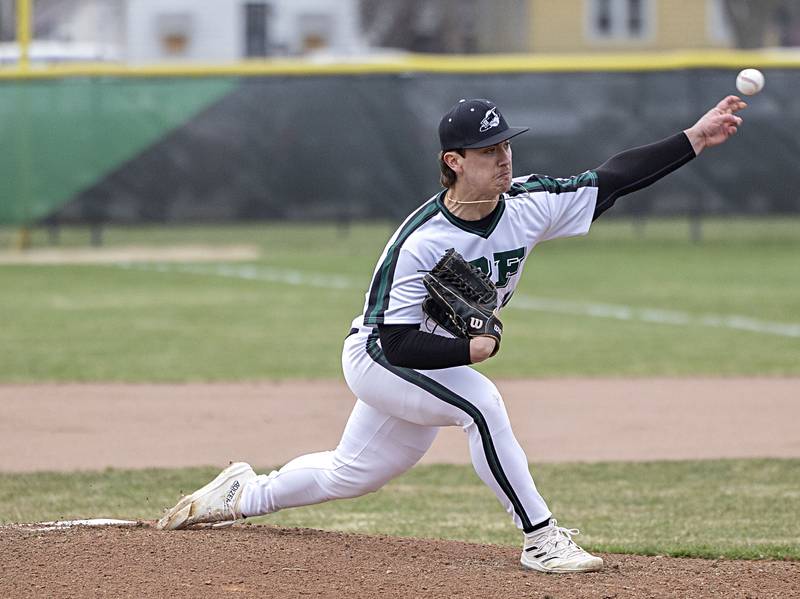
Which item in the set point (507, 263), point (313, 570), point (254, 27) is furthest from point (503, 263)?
point (254, 27)

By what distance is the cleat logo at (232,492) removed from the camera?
510 cm

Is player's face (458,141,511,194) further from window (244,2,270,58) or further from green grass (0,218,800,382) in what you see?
window (244,2,270,58)

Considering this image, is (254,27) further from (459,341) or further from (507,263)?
(459,341)

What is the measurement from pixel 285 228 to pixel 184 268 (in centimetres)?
549

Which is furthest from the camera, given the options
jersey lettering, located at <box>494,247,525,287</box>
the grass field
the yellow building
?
the yellow building

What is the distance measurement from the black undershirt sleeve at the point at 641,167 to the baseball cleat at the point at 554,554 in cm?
115

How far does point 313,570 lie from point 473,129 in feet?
5.08

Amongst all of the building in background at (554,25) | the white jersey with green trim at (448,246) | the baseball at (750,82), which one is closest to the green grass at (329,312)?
the baseball at (750,82)

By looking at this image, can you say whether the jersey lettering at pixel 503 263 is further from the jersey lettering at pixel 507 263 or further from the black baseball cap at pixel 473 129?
the black baseball cap at pixel 473 129

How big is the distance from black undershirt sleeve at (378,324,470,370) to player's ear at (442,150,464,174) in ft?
1.76

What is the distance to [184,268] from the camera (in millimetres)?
16984

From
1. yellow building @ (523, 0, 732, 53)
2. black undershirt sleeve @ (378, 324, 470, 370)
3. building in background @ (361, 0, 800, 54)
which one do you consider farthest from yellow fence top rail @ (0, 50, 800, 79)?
yellow building @ (523, 0, 732, 53)

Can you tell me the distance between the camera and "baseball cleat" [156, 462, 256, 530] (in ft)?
16.7

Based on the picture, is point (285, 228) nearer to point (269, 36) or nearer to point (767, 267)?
point (767, 267)
